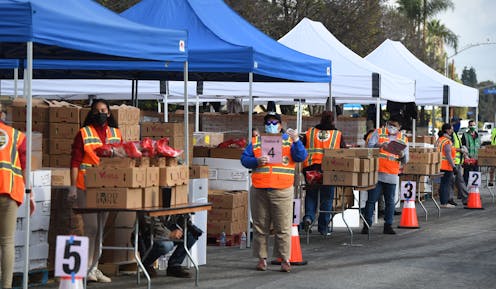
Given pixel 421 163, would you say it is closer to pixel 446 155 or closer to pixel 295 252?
Result: pixel 446 155

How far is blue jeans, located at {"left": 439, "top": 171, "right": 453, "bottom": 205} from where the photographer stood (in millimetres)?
24719

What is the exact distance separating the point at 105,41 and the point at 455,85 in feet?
61.6

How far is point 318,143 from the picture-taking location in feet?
56.9

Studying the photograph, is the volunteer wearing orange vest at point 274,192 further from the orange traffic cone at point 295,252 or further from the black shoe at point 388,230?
the black shoe at point 388,230

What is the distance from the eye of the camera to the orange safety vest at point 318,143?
17266mm

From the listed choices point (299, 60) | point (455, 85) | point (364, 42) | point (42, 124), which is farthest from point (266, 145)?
point (364, 42)

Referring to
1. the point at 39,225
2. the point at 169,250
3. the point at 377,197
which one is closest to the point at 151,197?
the point at 169,250

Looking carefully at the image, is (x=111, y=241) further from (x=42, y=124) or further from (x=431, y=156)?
(x=431, y=156)

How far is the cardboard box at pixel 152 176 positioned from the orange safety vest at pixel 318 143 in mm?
5881

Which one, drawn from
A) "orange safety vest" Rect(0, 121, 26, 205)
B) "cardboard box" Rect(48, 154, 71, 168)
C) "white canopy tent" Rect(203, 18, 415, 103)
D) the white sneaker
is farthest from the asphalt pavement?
"white canopy tent" Rect(203, 18, 415, 103)

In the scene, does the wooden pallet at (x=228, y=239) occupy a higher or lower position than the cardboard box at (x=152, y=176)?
lower

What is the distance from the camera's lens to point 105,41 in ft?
36.9

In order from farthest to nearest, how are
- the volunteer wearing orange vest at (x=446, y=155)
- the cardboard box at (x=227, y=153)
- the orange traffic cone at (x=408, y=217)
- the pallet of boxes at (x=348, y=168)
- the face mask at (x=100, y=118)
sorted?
the volunteer wearing orange vest at (x=446, y=155) < the orange traffic cone at (x=408, y=217) < the cardboard box at (x=227, y=153) < the pallet of boxes at (x=348, y=168) < the face mask at (x=100, y=118)

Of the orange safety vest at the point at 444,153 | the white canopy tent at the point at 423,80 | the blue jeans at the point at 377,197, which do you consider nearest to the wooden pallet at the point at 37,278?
the blue jeans at the point at 377,197
